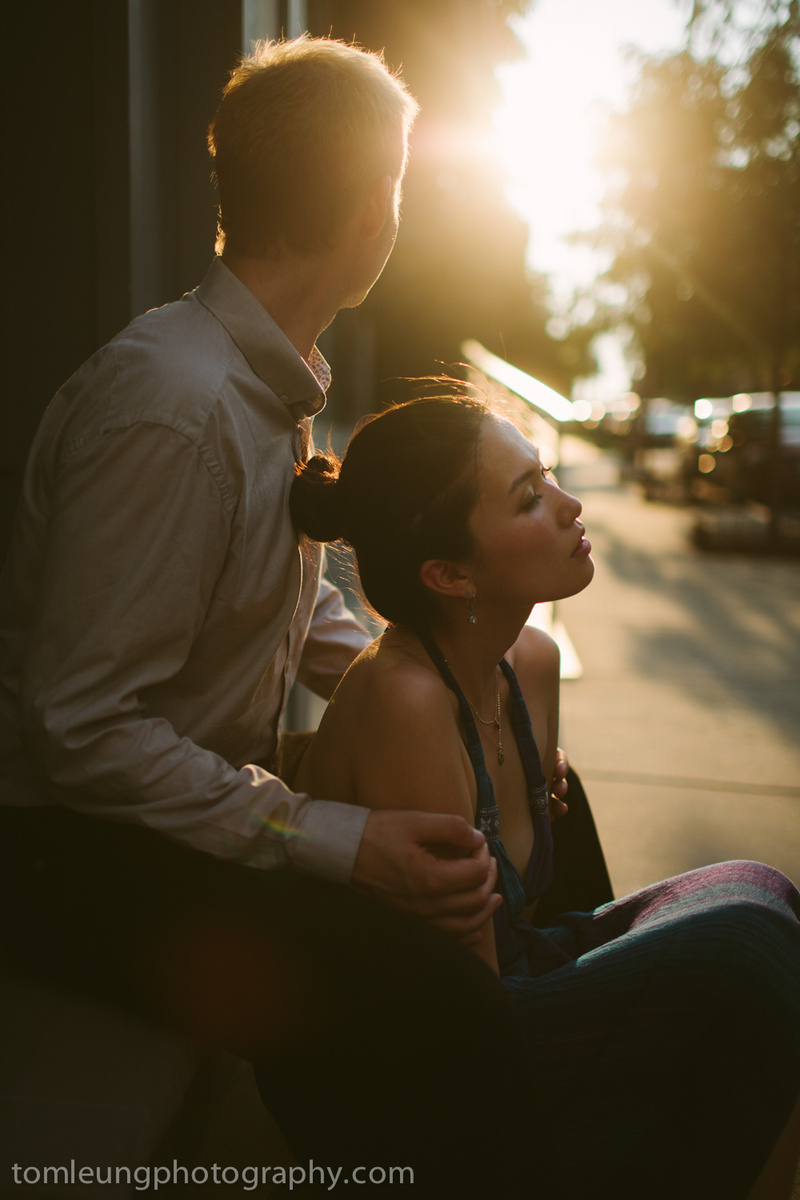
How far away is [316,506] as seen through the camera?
179 centimetres

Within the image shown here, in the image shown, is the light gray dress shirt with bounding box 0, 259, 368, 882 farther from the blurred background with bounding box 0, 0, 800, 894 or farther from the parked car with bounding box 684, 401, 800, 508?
the parked car with bounding box 684, 401, 800, 508

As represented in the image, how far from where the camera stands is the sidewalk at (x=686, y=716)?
143 inches

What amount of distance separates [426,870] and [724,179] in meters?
10.9

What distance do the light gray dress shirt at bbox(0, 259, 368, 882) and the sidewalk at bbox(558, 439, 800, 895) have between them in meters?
2.02

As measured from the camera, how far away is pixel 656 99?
11031 mm

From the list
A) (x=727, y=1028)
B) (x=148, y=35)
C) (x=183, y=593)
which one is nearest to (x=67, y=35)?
(x=148, y=35)

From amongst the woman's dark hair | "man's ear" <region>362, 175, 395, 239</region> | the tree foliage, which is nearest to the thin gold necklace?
the woman's dark hair

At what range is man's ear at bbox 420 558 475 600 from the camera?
5.99 ft

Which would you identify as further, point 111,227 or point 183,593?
point 111,227

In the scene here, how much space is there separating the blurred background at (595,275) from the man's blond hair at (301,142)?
15.7 inches

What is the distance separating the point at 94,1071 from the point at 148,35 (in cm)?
250

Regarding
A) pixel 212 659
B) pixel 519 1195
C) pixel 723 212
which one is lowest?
pixel 519 1195

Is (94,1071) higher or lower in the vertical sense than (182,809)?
lower

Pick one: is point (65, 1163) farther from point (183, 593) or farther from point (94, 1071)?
point (183, 593)
